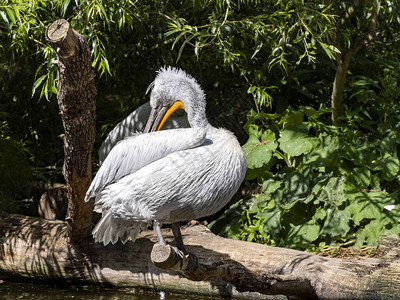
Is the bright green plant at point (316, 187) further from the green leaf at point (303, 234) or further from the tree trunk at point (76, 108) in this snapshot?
the tree trunk at point (76, 108)

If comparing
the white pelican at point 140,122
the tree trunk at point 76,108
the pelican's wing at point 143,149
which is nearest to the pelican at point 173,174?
the pelican's wing at point 143,149

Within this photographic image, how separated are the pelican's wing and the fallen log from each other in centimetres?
62

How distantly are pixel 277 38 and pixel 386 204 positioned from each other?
144 centimetres

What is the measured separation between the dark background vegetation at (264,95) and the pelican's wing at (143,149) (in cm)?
92

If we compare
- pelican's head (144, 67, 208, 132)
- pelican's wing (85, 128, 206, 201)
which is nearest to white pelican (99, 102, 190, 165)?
pelican's head (144, 67, 208, 132)

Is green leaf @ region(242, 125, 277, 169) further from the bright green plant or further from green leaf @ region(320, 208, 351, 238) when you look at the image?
green leaf @ region(320, 208, 351, 238)

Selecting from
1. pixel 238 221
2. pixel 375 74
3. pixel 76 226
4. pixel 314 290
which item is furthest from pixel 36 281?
pixel 375 74

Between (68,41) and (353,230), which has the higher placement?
(68,41)

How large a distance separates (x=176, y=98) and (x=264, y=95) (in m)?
1.57

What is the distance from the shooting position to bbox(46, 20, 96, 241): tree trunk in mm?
3201

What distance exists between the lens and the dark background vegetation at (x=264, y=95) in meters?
4.66

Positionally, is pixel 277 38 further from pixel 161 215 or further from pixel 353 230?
pixel 161 215

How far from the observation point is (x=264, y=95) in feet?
16.8

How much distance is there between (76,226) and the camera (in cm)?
447
